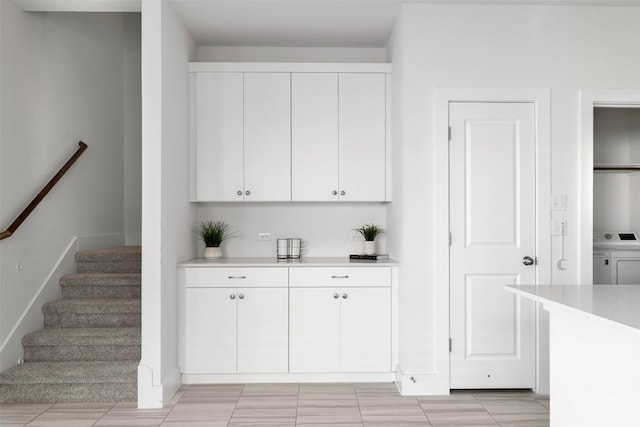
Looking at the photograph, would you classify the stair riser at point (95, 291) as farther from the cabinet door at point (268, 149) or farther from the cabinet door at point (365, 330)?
the cabinet door at point (365, 330)

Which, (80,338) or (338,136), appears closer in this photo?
(80,338)

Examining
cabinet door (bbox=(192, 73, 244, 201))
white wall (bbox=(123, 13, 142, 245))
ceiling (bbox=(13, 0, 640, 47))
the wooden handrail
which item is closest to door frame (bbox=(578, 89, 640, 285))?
ceiling (bbox=(13, 0, 640, 47))

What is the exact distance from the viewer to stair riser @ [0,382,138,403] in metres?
3.48

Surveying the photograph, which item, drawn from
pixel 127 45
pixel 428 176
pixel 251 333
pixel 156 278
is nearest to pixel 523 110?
pixel 428 176

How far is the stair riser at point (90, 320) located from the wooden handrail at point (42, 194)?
77 centimetres

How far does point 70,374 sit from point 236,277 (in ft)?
4.17

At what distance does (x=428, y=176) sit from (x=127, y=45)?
3444 millimetres

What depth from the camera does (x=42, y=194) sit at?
3.85 m

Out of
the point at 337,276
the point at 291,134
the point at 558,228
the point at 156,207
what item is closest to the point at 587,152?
the point at 558,228

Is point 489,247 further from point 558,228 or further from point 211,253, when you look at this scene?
point 211,253

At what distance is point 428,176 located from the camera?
3.67 metres

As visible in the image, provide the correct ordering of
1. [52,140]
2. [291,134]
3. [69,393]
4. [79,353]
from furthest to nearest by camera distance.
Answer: [291,134], [52,140], [79,353], [69,393]

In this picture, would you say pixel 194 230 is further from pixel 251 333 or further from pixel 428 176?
pixel 428 176

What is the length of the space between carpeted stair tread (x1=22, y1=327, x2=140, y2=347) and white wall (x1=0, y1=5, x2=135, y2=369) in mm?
111
